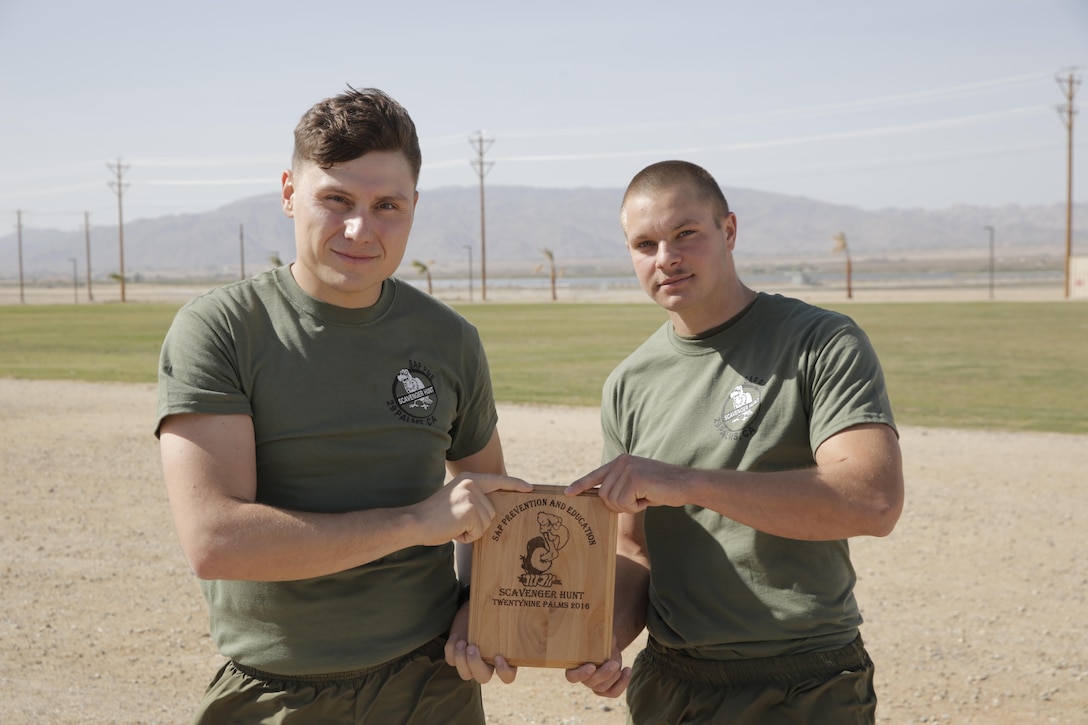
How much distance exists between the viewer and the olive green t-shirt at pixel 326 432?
2.94m

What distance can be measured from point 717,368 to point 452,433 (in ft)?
2.87

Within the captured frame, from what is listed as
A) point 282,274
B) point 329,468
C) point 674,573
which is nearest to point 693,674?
point 674,573

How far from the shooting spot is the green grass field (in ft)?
59.2

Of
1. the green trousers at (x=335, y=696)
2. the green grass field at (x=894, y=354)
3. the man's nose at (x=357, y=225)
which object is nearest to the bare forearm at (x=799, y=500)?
the green trousers at (x=335, y=696)

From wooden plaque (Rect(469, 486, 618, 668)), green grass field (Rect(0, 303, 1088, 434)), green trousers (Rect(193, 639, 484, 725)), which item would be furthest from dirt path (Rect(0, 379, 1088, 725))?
green grass field (Rect(0, 303, 1088, 434))

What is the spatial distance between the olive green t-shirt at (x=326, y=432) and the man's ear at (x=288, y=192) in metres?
0.18

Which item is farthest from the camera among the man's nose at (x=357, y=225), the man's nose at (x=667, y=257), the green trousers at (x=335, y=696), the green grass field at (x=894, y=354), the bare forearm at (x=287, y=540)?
the green grass field at (x=894, y=354)

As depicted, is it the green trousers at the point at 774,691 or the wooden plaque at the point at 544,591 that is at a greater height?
the wooden plaque at the point at 544,591

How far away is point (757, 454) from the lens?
3.30 m

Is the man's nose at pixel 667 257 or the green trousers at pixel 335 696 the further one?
the man's nose at pixel 667 257

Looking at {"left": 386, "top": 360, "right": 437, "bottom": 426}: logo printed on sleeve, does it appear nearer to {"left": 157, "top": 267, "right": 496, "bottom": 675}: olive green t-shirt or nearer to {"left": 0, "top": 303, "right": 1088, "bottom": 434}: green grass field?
{"left": 157, "top": 267, "right": 496, "bottom": 675}: olive green t-shirt

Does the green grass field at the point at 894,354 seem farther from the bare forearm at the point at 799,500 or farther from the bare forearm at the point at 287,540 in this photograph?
the bare forearm at the point at 287,540

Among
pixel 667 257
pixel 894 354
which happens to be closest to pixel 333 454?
pixel 667 257

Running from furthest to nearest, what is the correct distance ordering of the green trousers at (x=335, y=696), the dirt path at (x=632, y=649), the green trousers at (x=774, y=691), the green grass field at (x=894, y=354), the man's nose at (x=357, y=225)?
the green grass field at (x=894, y=354), the dirt path at (x=632, y=649), the green trousers at (x=774, y=691), the green trousers at (x=335, y=696), the man's nose at (x=357, y=225)
